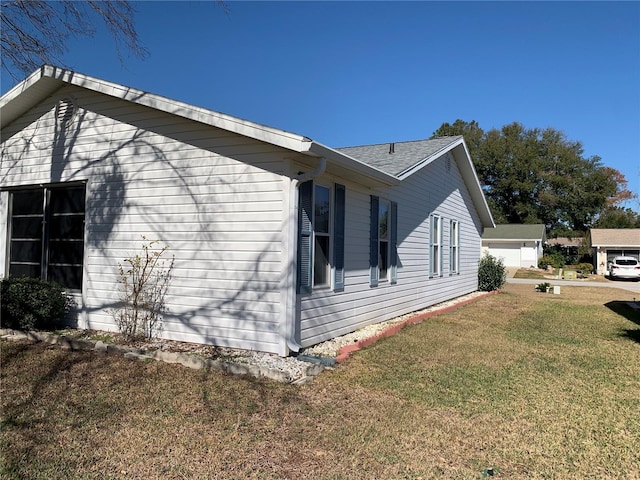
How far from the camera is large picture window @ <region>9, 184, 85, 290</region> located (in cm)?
752

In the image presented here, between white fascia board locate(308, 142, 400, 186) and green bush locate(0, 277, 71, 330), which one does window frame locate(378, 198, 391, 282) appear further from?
green bush locate(0, 277, 71, 330)

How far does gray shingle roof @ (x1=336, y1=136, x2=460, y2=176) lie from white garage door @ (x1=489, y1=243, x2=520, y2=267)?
28129 millimetres

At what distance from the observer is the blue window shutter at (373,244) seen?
828 cm

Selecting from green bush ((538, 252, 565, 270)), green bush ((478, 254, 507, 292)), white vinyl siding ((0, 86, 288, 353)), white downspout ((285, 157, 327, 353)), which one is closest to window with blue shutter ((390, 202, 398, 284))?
white downspout ((285, 157, 327, 353))

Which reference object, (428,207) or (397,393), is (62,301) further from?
(428,207)

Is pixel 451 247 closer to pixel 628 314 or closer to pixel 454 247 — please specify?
pixel 454 247

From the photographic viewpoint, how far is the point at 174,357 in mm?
5453

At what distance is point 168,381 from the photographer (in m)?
4.78

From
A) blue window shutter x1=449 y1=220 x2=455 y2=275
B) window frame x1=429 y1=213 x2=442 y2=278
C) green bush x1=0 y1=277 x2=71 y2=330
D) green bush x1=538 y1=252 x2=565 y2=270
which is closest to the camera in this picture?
green bush x1=0 y1=277 x2=71 y2=330

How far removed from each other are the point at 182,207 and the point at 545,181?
46.3 meters

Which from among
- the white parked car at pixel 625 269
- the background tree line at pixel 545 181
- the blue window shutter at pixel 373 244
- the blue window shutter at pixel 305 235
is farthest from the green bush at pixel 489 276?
the background tree line at pixel 545 181

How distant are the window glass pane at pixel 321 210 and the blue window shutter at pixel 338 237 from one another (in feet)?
0.54

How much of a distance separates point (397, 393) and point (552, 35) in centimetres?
1001

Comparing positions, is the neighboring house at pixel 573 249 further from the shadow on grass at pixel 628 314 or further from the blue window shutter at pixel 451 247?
the blue window shutter at pixel 451 247
